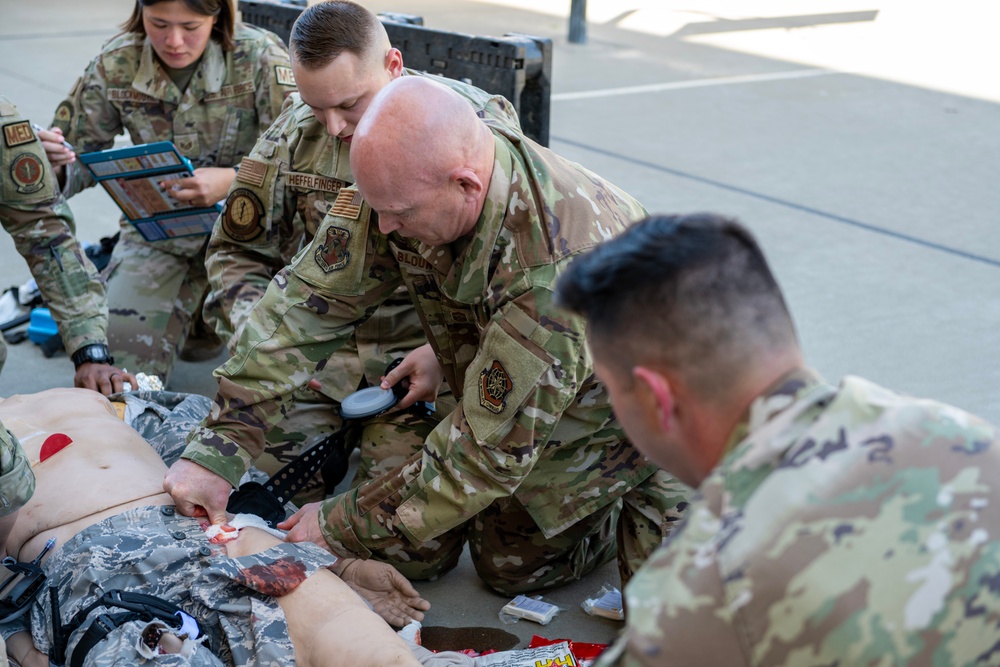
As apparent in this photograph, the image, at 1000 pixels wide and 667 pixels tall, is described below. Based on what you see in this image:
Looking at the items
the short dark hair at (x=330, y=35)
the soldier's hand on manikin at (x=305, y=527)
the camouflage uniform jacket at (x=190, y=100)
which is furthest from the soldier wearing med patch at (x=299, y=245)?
the camouflage uniform jacket at (x=190, y=100)

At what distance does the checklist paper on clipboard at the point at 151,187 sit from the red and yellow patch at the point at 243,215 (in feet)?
1.02

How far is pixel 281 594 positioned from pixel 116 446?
2.42ft

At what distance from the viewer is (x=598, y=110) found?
7703 millimetres

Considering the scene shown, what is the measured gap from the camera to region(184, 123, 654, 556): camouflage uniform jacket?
2.19m

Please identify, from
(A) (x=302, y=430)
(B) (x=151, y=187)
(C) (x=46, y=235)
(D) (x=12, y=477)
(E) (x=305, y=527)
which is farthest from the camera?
(B) (x=151, y=187)

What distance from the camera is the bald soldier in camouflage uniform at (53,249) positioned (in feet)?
10.5

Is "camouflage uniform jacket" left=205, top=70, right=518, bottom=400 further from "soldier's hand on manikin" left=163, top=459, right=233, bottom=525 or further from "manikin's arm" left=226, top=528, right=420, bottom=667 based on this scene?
"manikin's arm" left=226, top=528, right=420, bottom=667

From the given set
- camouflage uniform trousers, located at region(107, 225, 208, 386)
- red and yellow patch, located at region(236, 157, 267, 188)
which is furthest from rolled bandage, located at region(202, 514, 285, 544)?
camouflage uniform trousers, located at region(107, 225, 208, 386)

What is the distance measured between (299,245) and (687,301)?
2.31 meters

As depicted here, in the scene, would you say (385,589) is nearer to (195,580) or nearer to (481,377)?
(195,580)

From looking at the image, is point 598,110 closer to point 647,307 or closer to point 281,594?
point 281,594

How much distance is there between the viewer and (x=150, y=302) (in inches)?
149

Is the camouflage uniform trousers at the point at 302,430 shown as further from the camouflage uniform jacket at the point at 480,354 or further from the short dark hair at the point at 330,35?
the short dark hair at the point at 330,35

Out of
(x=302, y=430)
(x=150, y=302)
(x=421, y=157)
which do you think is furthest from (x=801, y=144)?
(x=421, y=157)
